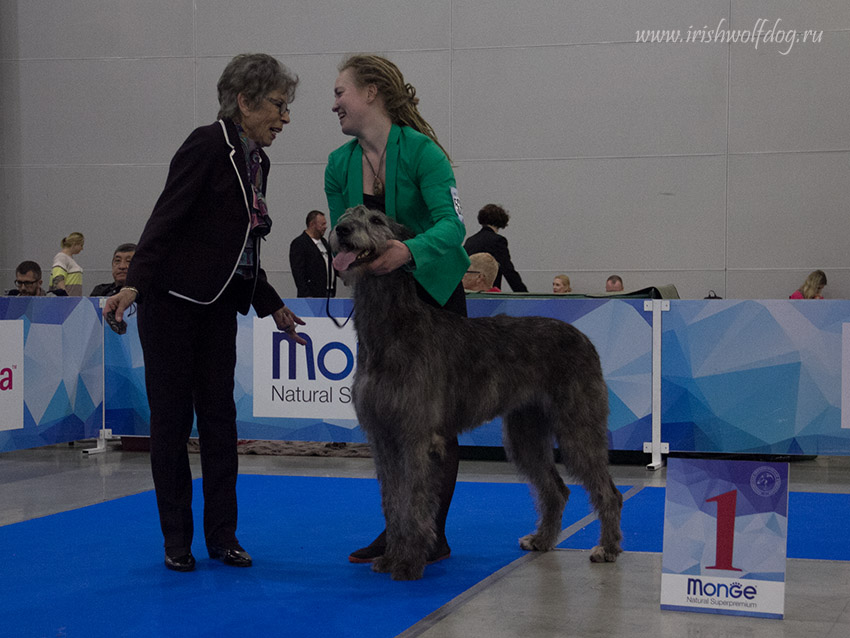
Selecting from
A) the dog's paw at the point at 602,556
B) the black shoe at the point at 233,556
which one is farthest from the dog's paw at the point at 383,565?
the dog's paw at the point at 602,556

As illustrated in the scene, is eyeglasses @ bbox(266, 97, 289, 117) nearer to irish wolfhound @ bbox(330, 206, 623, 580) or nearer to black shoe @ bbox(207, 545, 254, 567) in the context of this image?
irish wolfhound @ bbox(330, 206, 623, 580)

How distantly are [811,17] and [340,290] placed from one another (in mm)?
5971

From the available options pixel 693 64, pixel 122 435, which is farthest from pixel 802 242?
pixel 122 435

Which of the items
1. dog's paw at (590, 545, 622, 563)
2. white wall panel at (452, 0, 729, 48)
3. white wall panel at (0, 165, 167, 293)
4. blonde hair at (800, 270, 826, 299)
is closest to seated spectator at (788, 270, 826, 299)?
blonde hair at (800, 270, 826, 299)

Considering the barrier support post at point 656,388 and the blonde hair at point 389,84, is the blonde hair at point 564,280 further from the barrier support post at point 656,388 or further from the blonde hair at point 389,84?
the blonde hair at point 389,84

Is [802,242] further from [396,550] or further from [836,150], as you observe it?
[396,550]

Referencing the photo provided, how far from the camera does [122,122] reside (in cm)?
1205

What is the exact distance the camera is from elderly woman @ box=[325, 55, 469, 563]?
350cm

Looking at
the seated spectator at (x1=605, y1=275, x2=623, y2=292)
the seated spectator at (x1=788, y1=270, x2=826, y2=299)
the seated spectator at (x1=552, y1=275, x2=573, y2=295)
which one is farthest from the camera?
the seated spectator at (x1=552, y1=275, x2=573, y2=295)

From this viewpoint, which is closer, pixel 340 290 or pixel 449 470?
pixel 449 470

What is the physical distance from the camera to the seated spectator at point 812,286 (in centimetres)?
998

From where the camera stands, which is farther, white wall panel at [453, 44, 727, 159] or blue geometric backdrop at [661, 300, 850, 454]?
white wall panel at [453, 44, 727, 159]

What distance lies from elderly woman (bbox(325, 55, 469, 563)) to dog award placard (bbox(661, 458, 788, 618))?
2.76 ft

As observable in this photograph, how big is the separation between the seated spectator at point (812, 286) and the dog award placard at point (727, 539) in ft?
24.6
